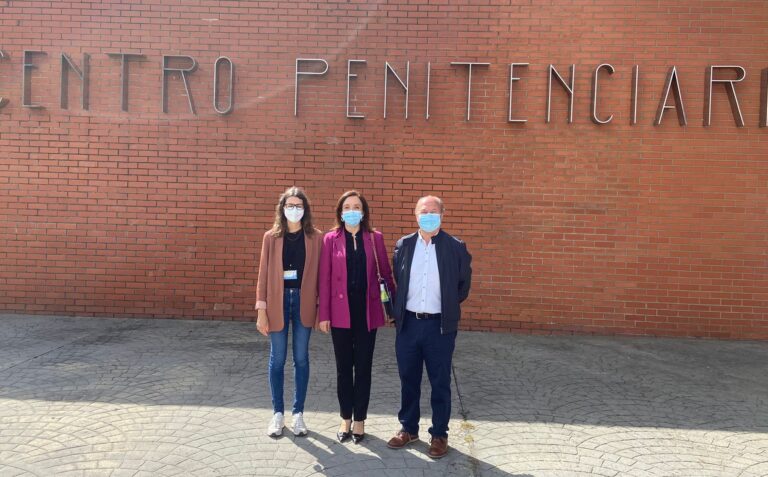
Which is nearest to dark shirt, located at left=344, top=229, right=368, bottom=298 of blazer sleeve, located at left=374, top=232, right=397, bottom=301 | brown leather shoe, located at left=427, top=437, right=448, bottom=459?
blazer sleeve, located at left=374, top=232, right=397, bottom=301

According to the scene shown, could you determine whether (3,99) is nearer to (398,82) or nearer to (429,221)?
(398,82)

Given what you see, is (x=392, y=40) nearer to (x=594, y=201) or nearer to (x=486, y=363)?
(x=594, y=201)

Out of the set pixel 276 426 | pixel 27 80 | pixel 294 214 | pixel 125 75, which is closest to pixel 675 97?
pixel 294 214

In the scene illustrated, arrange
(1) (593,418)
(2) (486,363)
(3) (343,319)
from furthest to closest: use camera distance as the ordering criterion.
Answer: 1. (2) (486,363)
2. (1) (593,418)
3. (3) (343,319)

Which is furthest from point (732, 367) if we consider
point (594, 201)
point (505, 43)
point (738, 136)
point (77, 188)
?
point (77, 188)

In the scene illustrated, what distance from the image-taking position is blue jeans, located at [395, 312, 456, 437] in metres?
3.85

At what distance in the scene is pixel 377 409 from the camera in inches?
181

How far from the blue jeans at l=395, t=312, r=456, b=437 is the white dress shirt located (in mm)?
91

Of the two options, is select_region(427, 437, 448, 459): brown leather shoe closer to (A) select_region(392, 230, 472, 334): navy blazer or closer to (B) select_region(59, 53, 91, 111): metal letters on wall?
(A) select_region(392, 230, 472, 334): navy blazer

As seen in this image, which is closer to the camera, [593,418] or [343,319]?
[343,319]

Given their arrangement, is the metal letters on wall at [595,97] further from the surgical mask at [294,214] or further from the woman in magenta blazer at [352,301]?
the surgical mask at [294,214]

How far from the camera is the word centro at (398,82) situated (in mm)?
7160

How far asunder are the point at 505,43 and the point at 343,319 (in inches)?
197

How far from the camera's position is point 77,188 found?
7598mm
